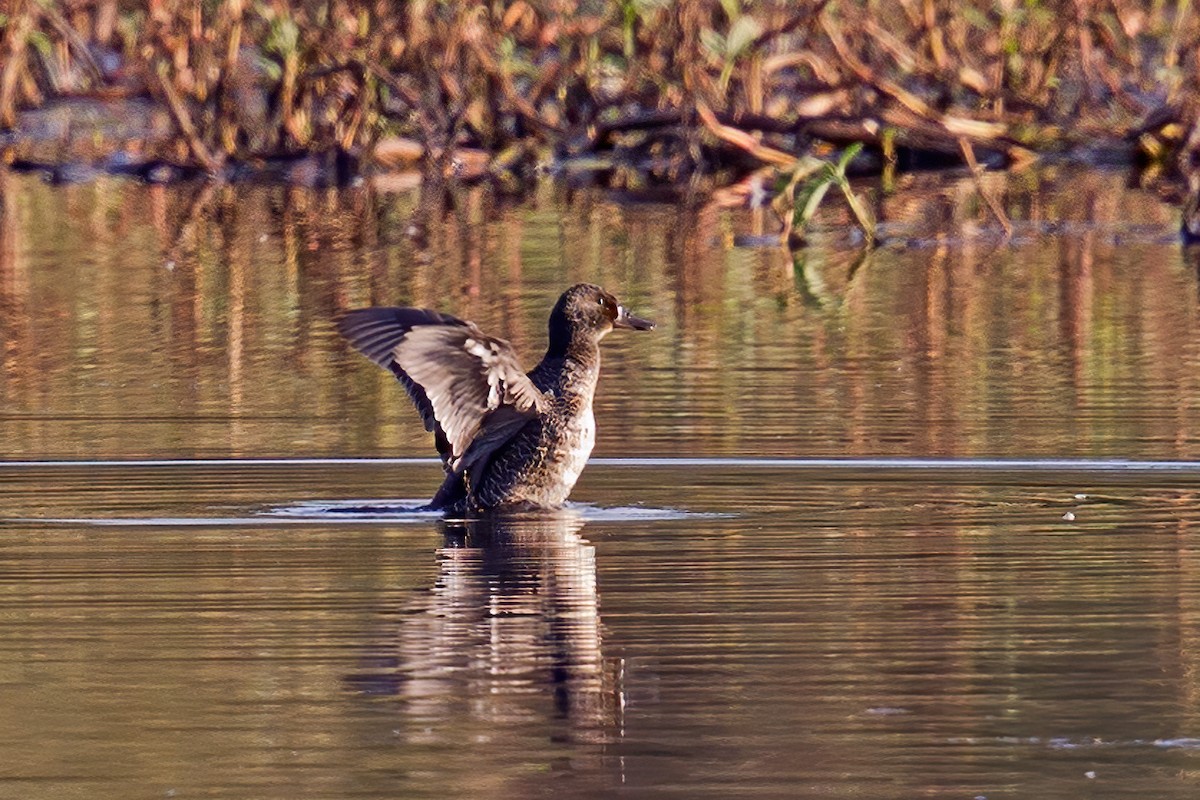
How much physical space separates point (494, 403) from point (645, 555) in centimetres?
115

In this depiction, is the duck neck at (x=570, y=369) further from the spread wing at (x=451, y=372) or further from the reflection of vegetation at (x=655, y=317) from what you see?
the reflection of vegetation at (x=655, y=317)

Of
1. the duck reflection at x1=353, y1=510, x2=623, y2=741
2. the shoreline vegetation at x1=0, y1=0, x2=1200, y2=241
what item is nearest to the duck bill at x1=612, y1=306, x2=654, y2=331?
the duck reflection at x1=353, y1=510, x2=623, y2=741

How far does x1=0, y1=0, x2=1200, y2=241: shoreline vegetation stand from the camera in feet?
70.7

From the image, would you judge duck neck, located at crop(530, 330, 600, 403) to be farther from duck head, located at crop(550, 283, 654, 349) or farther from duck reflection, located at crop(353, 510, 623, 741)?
duck reflection, located at crop(353, 510, 623, 741)

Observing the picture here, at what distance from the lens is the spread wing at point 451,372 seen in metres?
8.13

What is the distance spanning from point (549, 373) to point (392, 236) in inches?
378

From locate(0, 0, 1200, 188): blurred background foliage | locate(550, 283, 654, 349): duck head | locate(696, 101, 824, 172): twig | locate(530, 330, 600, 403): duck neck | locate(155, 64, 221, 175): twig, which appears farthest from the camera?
locate(155, 64, 221, 175): twig

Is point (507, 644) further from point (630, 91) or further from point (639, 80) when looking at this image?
point (639, 80)

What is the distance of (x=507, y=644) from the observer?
625cm

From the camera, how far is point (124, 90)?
26.1 metres

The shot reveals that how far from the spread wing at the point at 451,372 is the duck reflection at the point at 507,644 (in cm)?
53

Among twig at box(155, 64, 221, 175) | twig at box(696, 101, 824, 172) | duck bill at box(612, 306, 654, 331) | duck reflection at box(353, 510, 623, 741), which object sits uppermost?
twig at box(155, 64, 221, 175)

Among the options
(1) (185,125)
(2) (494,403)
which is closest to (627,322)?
(2) (494,403)

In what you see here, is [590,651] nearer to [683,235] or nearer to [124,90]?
[683,235]
